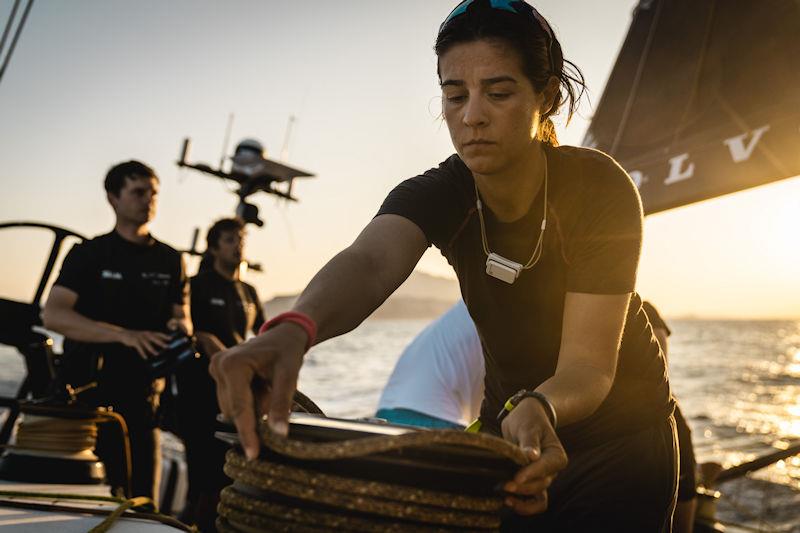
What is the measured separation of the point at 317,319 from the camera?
3.75 feet

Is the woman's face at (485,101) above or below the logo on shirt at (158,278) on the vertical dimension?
above

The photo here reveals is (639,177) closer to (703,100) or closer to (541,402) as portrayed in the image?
(703,100)

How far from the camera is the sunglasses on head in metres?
1.42

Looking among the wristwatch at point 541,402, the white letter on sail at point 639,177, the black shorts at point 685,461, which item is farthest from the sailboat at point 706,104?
the wristwatch at point 541,402

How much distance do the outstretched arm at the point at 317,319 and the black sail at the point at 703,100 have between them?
325 centimetres

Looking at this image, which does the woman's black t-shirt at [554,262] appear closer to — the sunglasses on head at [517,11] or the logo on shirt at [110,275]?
the sunglasses on head at [517,11]

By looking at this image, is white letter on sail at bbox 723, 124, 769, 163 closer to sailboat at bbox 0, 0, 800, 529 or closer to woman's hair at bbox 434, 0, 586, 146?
sailboat at bbox 0, 0, 800, 529

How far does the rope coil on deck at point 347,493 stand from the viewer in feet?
2.64

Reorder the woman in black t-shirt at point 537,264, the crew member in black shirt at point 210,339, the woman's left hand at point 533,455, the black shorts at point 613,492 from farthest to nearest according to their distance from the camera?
the crew member in black shirt at point 210,339, the black shorts at point 613,492, the woman in black t-shirt at point 537,264, the woman's left hand at point 533,455

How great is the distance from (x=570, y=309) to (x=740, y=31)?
13.9 ft

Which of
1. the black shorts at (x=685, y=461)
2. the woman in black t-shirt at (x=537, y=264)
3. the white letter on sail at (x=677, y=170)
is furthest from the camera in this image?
the white letter on sail at (x=677, y=170)

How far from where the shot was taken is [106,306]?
3557 millimetres

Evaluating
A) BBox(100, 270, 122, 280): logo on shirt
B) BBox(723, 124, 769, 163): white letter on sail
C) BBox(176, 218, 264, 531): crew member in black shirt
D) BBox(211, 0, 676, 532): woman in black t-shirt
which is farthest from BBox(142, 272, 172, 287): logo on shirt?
BBox(723, 124, 769, 163): white letter on sail

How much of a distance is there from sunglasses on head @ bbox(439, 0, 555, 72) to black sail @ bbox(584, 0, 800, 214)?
295 cm
